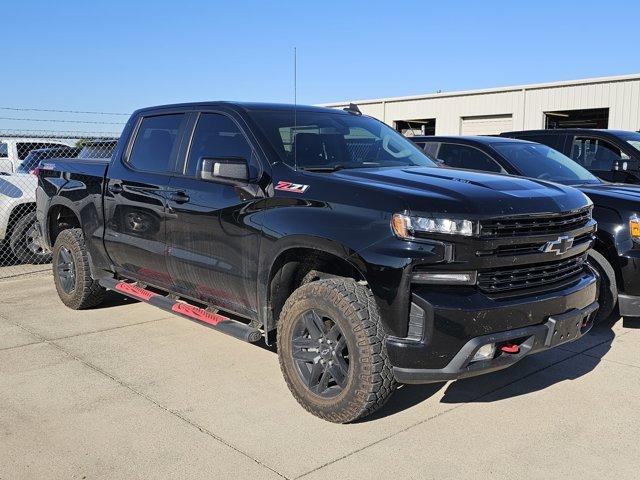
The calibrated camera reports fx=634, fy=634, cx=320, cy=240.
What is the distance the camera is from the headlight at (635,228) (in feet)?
17.6

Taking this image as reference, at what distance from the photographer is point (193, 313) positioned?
15.4 feet

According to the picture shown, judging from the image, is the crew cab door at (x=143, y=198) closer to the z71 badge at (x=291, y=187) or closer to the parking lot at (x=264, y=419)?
the parking lot at (x=264, y=419)

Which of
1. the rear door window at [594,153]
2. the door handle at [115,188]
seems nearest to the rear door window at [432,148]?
the rear door window at [594,153]

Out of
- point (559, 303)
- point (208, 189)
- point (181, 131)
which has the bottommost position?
point (559, 303)

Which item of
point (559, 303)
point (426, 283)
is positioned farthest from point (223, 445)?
point (559, 303)

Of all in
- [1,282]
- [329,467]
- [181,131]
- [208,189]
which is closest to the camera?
Result: [329,467]

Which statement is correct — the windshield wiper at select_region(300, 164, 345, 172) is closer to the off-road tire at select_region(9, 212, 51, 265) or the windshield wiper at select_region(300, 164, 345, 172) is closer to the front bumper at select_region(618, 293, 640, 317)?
the front bumper at select_region(618, 293, 640, 317)

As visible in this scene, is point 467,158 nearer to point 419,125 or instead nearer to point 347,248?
point 347,248

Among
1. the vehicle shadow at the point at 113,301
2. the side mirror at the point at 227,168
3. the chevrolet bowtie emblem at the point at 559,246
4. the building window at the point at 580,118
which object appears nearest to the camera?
the chevrolet bowtie emblem at the point at 559,246

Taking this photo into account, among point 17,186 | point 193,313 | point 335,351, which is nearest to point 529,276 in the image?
point 335,351

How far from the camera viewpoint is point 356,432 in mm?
3670

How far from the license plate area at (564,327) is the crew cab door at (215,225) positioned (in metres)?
1.83

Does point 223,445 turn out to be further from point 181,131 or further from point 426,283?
point 181,131

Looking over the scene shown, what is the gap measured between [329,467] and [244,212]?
67.7 inches
